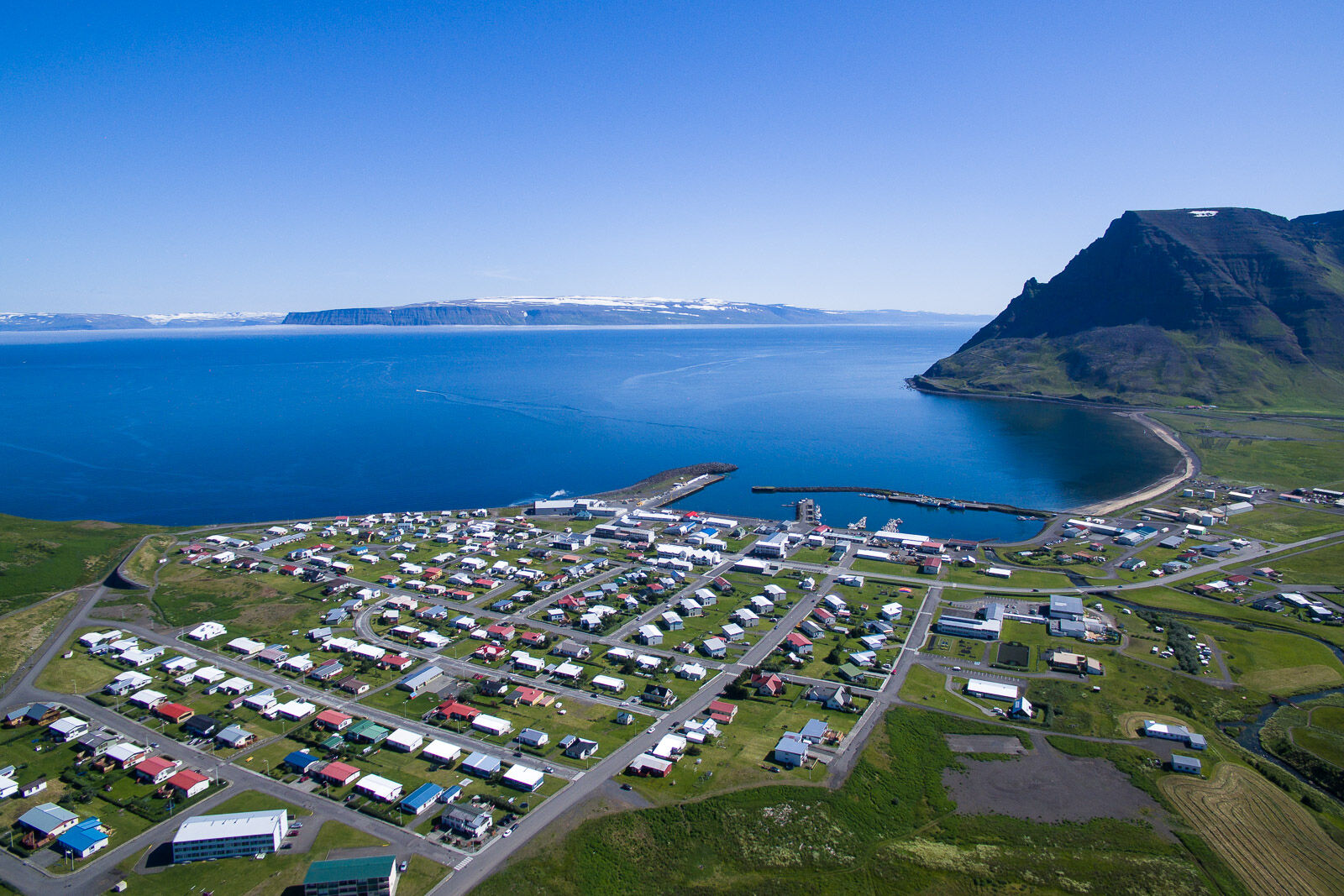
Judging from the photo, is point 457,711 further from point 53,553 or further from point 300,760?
point 53,553

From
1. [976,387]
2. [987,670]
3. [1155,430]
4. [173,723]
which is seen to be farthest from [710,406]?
[173,723]

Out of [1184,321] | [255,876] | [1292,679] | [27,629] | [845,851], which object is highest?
[1184,321]

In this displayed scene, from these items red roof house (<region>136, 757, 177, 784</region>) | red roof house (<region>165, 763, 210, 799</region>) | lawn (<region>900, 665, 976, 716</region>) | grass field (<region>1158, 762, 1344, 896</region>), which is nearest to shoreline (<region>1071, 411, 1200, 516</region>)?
lawn (<region>900, 665, 976, 716</region>)

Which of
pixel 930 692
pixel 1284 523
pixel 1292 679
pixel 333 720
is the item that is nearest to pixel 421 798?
pixel 333 720

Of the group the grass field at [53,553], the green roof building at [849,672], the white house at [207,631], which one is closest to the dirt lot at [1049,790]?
the green roof building at [849,672]

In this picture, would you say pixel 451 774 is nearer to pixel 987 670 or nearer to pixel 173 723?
pixel 173 723

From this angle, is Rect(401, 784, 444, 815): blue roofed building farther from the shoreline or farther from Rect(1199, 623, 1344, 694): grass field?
the shoreline
